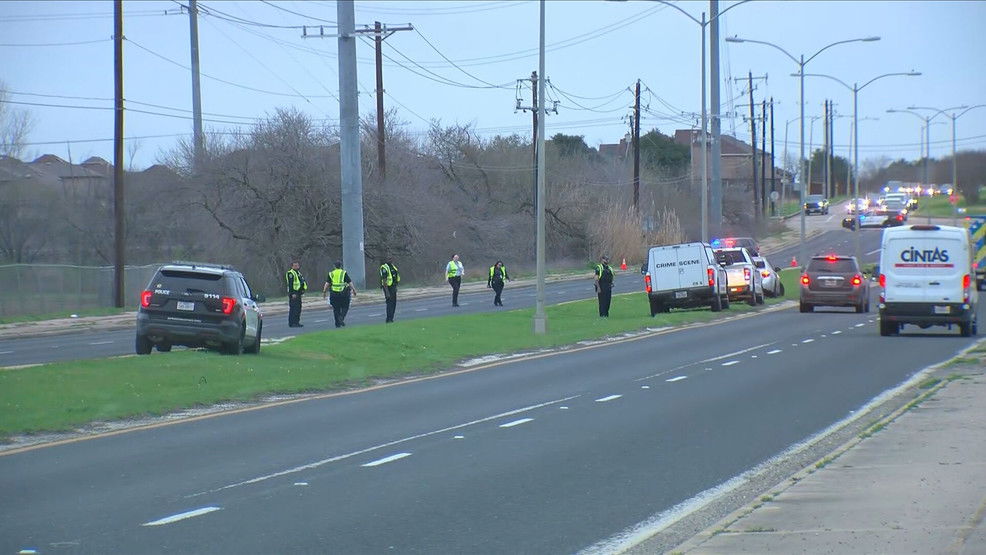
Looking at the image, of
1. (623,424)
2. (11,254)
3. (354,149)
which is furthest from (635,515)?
(11,254)

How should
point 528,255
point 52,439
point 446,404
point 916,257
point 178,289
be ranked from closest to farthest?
1. point 52,439
2. point 446,404
3. point 178,289
4. point 916,257
5. point 528,255

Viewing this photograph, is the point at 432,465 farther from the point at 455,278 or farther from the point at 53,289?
the point at 53,289

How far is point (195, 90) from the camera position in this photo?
2240 inches

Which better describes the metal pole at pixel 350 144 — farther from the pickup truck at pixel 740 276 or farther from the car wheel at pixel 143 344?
the car wheel at pixel 143 344

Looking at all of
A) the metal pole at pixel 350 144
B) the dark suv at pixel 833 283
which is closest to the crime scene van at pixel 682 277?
the dark suv at pixel 833 283

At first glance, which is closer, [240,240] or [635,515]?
[635,515]

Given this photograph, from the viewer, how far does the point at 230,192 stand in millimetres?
57531

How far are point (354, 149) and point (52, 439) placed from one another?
1441 inches

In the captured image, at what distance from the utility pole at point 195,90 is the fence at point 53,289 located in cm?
1372

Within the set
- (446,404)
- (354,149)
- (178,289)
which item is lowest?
(446,404)

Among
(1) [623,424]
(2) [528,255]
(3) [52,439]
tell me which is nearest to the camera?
(3) [52,439]

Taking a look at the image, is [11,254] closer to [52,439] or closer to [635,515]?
[52,439]

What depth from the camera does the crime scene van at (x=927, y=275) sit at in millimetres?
26312

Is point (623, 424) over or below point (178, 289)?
below
